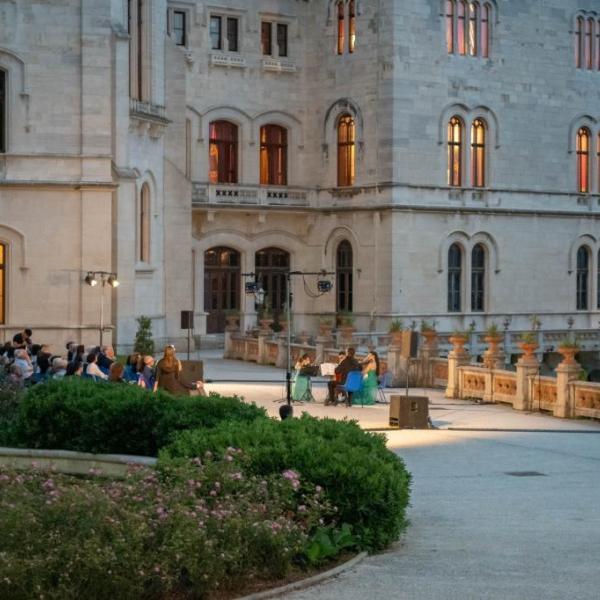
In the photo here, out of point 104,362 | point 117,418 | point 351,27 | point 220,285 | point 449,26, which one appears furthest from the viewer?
point 220,285

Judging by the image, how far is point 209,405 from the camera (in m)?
20.0

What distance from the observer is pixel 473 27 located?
181 feet

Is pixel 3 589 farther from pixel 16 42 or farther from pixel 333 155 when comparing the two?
pixel 333 155

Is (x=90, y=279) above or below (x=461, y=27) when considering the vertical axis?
below

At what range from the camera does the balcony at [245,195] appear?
53.6 meters

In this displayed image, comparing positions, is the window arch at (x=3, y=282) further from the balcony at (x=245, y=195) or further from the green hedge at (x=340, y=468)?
the green hedge at (x=340, y=468)

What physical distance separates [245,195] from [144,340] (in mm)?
14631

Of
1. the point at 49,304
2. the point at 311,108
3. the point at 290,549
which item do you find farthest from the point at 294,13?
the point at 290,549

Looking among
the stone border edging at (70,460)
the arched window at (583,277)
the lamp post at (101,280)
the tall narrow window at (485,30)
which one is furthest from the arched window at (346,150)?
the stone border edging at (70,460)

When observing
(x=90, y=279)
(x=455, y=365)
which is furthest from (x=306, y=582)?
(x=90, y=279)

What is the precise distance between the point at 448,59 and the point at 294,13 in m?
5.89

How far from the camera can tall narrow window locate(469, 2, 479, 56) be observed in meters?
55.1

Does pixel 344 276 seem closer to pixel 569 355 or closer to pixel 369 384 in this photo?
pixel 369 384

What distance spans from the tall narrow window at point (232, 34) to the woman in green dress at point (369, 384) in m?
21.9
